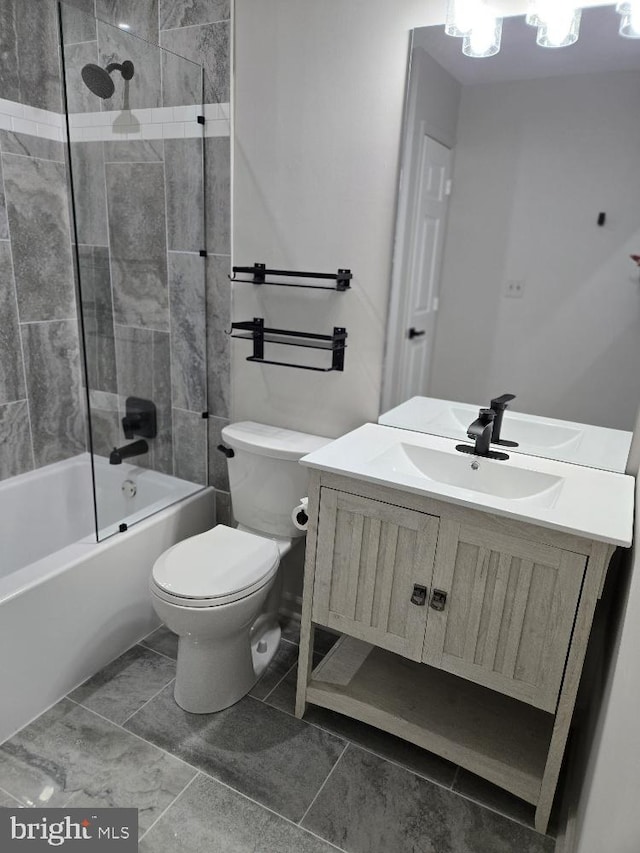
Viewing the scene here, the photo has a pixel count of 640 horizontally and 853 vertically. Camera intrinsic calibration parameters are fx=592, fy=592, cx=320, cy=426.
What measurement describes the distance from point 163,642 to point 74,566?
0.55m

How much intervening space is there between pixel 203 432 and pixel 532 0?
186 centimetres

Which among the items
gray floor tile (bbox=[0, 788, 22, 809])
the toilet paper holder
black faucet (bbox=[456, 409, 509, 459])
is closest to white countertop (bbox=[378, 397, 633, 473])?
black faucet (bbox=[456, 409, 509, 459])

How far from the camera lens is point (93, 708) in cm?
195

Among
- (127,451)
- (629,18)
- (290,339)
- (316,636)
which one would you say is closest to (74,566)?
(127,451)

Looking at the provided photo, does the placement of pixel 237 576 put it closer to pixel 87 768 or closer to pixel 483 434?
pixel 87 768

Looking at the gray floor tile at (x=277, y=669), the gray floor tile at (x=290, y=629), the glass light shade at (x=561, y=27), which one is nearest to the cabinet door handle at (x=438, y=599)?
the gray floor tile at (x=277, y=669)

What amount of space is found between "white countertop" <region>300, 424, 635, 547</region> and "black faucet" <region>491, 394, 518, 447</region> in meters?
0.05

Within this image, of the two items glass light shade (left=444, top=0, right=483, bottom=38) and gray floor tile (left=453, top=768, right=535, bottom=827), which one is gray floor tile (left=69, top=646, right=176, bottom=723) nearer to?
gray floor tile (left=453, top=768, right=535, bottom=827)

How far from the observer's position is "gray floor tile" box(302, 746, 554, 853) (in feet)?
5.15

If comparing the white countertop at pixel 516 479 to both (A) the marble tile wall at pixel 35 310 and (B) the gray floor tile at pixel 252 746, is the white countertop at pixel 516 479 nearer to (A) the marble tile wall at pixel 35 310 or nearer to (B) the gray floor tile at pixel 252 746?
(B) the gray floor tile at pixel 252 746

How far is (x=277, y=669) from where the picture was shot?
2.20m

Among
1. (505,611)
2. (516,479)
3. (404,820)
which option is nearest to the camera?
(505,611)

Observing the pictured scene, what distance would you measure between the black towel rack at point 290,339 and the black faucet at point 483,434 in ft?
1.87

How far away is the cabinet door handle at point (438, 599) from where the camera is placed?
1.60 m
